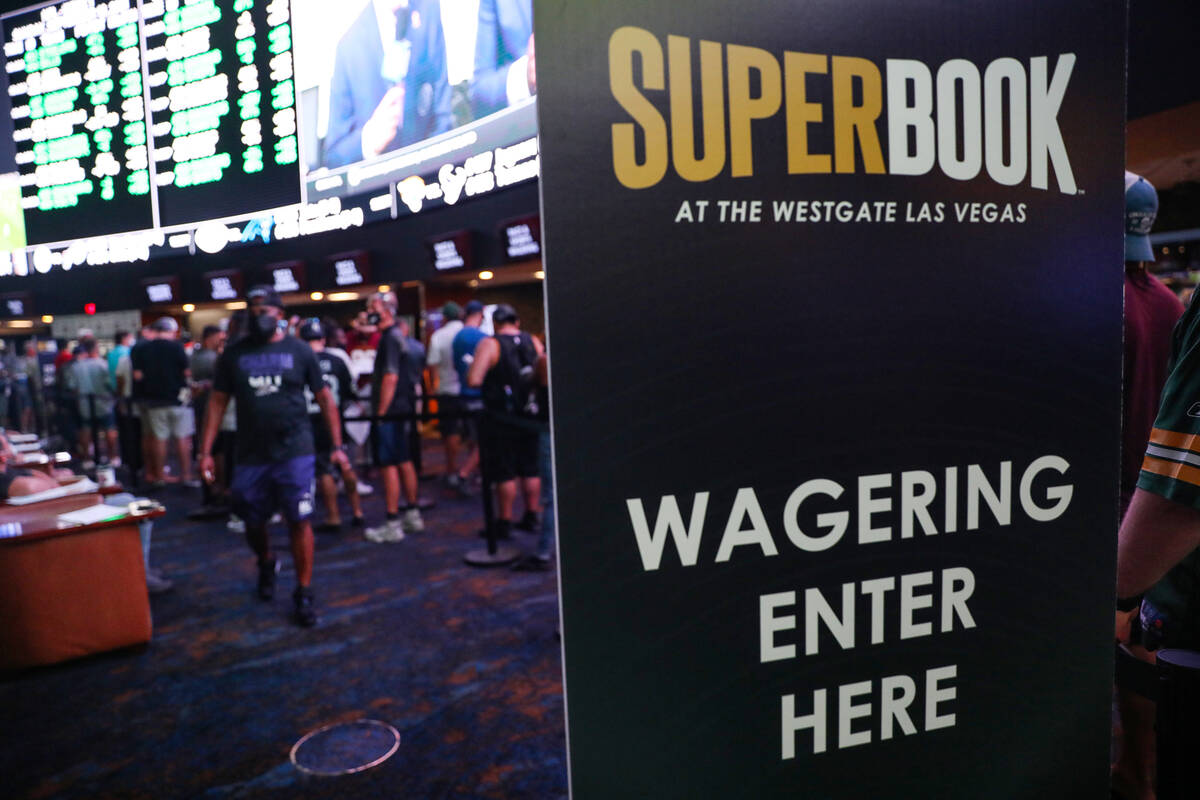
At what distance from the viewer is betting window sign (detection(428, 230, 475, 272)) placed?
9.32 meters

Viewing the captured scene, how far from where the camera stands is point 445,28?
5.89 meters

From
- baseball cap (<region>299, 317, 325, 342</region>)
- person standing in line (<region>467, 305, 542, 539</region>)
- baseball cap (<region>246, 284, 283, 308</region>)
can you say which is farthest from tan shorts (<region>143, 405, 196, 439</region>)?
baseball cap (<region>246, 284, 283, 308</region>)

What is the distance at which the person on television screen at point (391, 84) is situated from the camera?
455 centimetres

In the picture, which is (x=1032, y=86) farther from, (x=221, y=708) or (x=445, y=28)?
(x=445, y=28)

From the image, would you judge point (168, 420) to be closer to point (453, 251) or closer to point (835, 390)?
point (453, 251)

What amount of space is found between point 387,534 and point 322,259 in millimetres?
7477

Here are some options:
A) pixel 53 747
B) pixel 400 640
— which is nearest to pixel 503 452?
pixel 400 640

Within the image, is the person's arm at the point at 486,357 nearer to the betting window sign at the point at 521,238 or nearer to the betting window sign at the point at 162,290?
the betting window sign at the point at 521,238

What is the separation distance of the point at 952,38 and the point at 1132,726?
2068mm

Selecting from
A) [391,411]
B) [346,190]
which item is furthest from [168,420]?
[346,190]

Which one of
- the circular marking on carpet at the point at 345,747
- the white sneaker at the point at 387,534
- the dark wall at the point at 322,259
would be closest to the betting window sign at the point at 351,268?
the dark wall at the point at 322,259

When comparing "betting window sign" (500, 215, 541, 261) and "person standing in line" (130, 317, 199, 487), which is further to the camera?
"betting window sign" (500, 215, 541, 261)

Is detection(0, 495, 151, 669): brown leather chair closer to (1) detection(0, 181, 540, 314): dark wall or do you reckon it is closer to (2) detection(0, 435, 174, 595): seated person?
(2) detection(0, 435, 174, 595): seated person

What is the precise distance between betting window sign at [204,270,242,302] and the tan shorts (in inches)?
216
